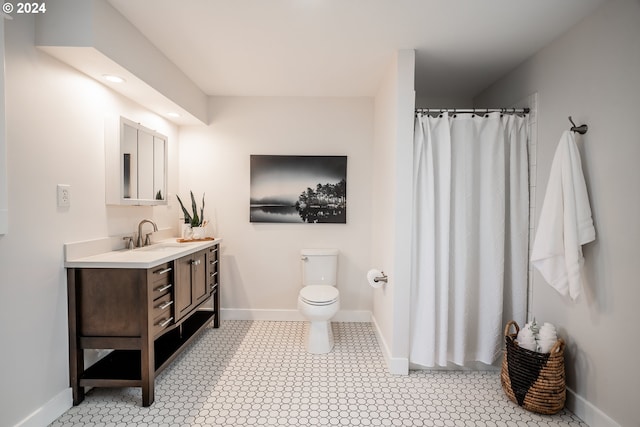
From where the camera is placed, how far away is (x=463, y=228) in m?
2.23

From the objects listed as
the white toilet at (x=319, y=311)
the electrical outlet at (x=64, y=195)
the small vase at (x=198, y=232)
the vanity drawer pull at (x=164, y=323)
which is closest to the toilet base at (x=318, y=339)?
the white toilet at (x=319, y=311)

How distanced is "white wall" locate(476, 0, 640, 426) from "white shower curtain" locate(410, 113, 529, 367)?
0.33 metres

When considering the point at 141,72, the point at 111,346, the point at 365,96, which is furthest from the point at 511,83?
the point at 111,346

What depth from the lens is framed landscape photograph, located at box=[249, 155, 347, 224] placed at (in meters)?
3.15

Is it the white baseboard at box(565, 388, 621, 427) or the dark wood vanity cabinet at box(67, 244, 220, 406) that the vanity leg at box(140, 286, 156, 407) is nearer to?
the dark wood vanity cabinet at box(67, 244, 220, 406)

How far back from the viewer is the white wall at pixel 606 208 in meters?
1.53

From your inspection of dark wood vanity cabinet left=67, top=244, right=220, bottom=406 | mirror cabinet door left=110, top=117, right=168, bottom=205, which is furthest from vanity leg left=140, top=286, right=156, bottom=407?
mirror cabinet door left=110, top=117, right=168, bottom=205

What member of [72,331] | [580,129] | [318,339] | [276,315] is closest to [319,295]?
[318,339]

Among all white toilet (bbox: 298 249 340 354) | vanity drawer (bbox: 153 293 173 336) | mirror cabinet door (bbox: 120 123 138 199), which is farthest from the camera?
white toilet (bbox: 298 249 340 354)

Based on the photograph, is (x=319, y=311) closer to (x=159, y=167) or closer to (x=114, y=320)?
(x=114, y=320)

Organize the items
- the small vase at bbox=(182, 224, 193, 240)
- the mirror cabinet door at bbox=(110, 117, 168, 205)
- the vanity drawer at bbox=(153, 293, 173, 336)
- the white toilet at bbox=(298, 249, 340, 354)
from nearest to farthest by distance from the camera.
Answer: the vanity drawer at bbox=(153, 293, 173, 336), the mirror cabinet door at bbox=(110, 117, 168, 205), the white toilet at bbox=(298, 249, 340, 354), the small vase at bbox=(182, 224, 193, 240)

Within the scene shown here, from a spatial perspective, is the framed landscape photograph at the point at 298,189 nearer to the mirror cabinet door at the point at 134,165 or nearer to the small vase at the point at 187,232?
the small vase at the point at 187,232

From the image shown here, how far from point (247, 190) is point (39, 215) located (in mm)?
1742

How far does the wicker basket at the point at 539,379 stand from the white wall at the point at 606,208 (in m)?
0.15
